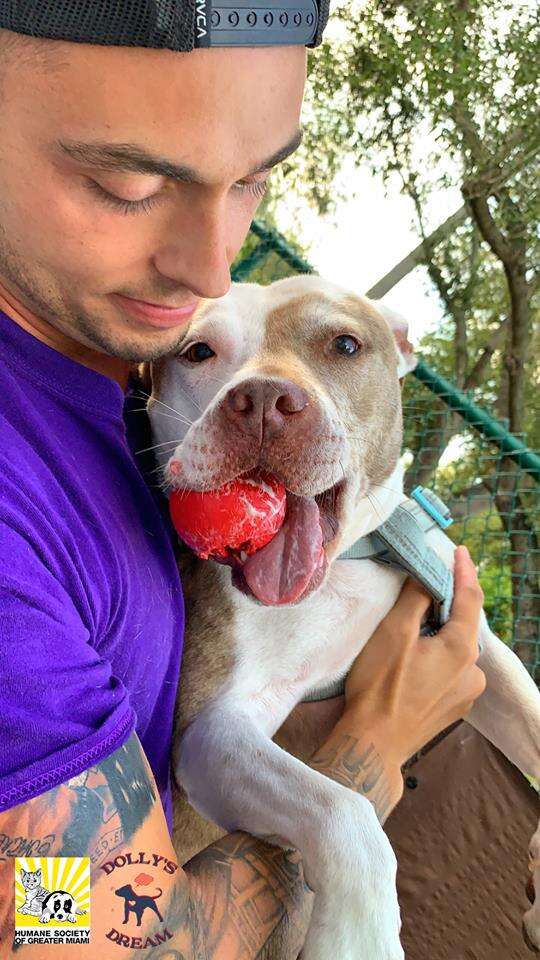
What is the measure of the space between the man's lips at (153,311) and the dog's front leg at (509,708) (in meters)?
1.54

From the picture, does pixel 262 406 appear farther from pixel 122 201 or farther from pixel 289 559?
pixel 122 201

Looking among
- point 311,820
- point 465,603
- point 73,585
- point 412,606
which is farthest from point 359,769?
point 73,585

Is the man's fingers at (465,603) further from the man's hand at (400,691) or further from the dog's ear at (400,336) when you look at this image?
the dog's ear at (400,336)

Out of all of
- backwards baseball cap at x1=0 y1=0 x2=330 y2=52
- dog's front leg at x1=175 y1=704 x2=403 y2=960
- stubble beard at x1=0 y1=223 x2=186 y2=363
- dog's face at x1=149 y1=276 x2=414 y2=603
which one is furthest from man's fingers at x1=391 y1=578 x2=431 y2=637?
backwards baseball cap at x1=0 y1=0 x2=330 y2=52

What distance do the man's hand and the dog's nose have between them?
2.45ft

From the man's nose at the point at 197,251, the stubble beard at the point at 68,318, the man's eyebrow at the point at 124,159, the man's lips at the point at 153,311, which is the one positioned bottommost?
the stubble beard at the point at 68,318

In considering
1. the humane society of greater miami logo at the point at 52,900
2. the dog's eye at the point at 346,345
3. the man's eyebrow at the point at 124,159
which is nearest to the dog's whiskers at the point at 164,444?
the dog's eye at the point at 346,345

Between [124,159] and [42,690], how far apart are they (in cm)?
80

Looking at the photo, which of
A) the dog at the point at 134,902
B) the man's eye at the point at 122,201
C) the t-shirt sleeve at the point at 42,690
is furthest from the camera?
the man's eye at the point at 122,201

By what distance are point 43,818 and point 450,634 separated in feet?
4.98

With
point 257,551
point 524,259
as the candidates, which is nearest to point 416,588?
point 257,551

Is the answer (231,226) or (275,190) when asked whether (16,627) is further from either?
(275,190)

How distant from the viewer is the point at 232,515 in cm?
198

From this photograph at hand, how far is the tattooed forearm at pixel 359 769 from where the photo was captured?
2.08m
